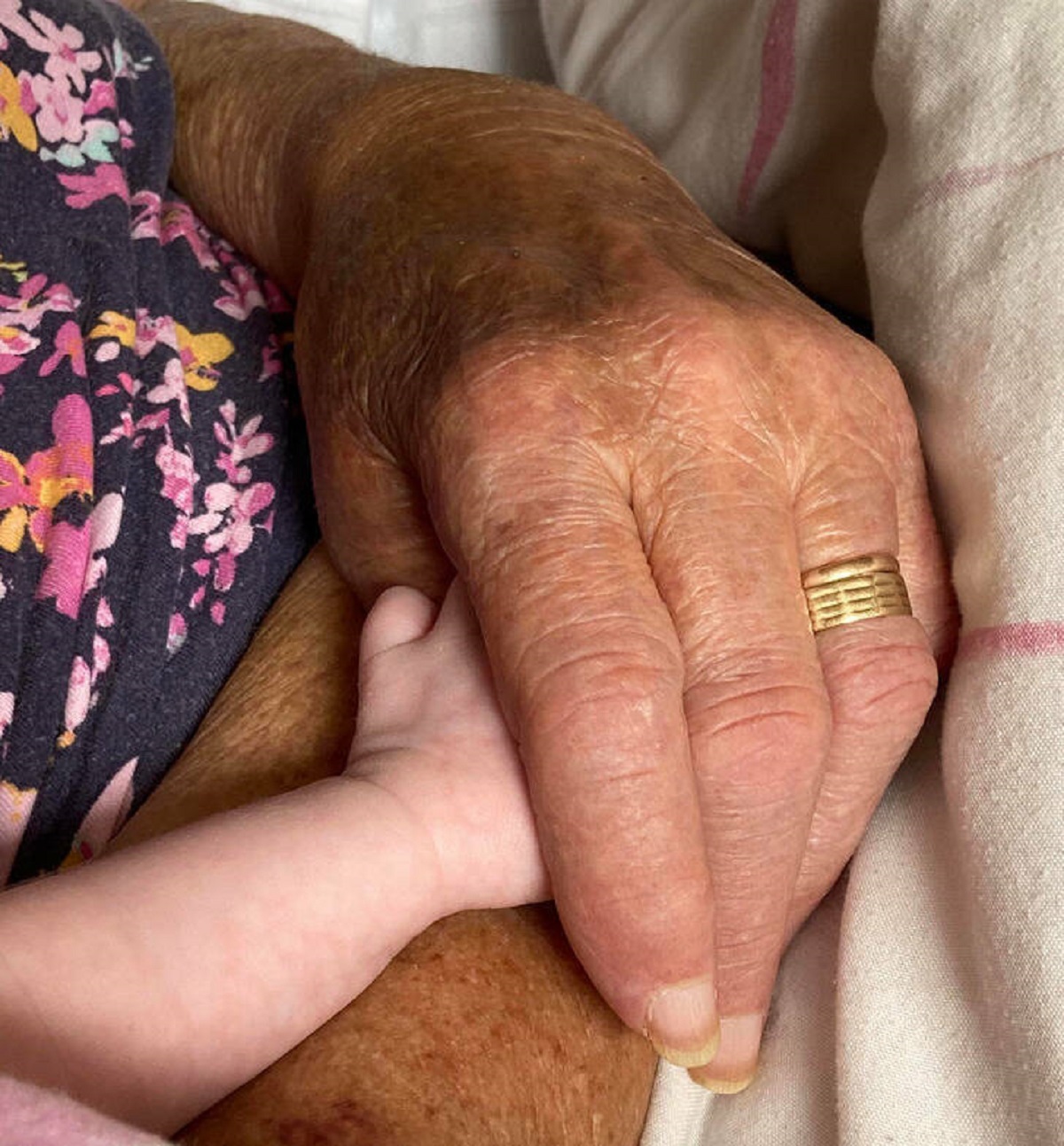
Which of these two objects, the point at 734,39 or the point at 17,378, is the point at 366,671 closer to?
the point at 17,378

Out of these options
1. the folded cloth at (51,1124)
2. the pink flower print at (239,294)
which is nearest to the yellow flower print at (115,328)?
the pink flower print at (239,294)

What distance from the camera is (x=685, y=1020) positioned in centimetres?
60

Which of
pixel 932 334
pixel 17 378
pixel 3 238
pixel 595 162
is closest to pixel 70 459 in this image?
pixel 17 378

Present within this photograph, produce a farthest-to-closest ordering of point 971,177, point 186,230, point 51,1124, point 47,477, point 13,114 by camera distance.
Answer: point 186,230, point 13,114, point 47,477, point 971,177, point 51,1124

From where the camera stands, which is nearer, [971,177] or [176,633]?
[971,177]

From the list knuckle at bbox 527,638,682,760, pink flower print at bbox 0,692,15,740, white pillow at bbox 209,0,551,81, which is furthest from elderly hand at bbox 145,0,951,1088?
white pillow at bbox 209,0,551,81

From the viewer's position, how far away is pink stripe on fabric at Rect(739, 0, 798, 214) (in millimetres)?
841

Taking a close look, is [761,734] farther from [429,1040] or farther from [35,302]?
[35,302]

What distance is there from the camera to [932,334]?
0.70 m

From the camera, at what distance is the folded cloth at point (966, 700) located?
58 centimetres

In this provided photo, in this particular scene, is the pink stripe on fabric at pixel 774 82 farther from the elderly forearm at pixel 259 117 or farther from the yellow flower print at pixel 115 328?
the yellow flower print at pixel 115 328

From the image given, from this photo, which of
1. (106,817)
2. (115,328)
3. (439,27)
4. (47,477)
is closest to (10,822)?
(106,817)

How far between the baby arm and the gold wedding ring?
0.17 metres

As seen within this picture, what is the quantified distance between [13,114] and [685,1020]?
0.73 meters
